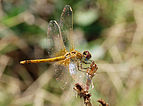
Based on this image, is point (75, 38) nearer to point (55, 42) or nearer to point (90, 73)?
point (55, 42)

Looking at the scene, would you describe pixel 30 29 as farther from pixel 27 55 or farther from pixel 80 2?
pixel 80 2

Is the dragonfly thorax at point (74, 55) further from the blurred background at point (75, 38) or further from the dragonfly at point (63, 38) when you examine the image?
the blurred background at point (75, 38)

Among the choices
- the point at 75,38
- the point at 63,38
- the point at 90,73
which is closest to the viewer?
the point at 90,73

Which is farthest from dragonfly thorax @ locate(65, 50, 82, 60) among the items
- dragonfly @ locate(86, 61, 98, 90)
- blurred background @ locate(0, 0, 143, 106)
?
blurred background @ locate(0, 0, 143, 106)

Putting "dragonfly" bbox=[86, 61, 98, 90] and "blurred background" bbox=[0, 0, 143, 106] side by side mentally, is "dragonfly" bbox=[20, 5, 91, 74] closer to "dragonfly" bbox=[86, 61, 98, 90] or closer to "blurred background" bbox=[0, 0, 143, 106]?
"dragonfly" bbox=[86, 61, 98, 90]

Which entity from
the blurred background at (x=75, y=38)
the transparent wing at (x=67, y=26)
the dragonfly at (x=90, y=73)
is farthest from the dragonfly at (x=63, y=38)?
the blurred background at (x=75, y=38)

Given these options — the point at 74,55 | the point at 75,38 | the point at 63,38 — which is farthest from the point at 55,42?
the point at 75,38
